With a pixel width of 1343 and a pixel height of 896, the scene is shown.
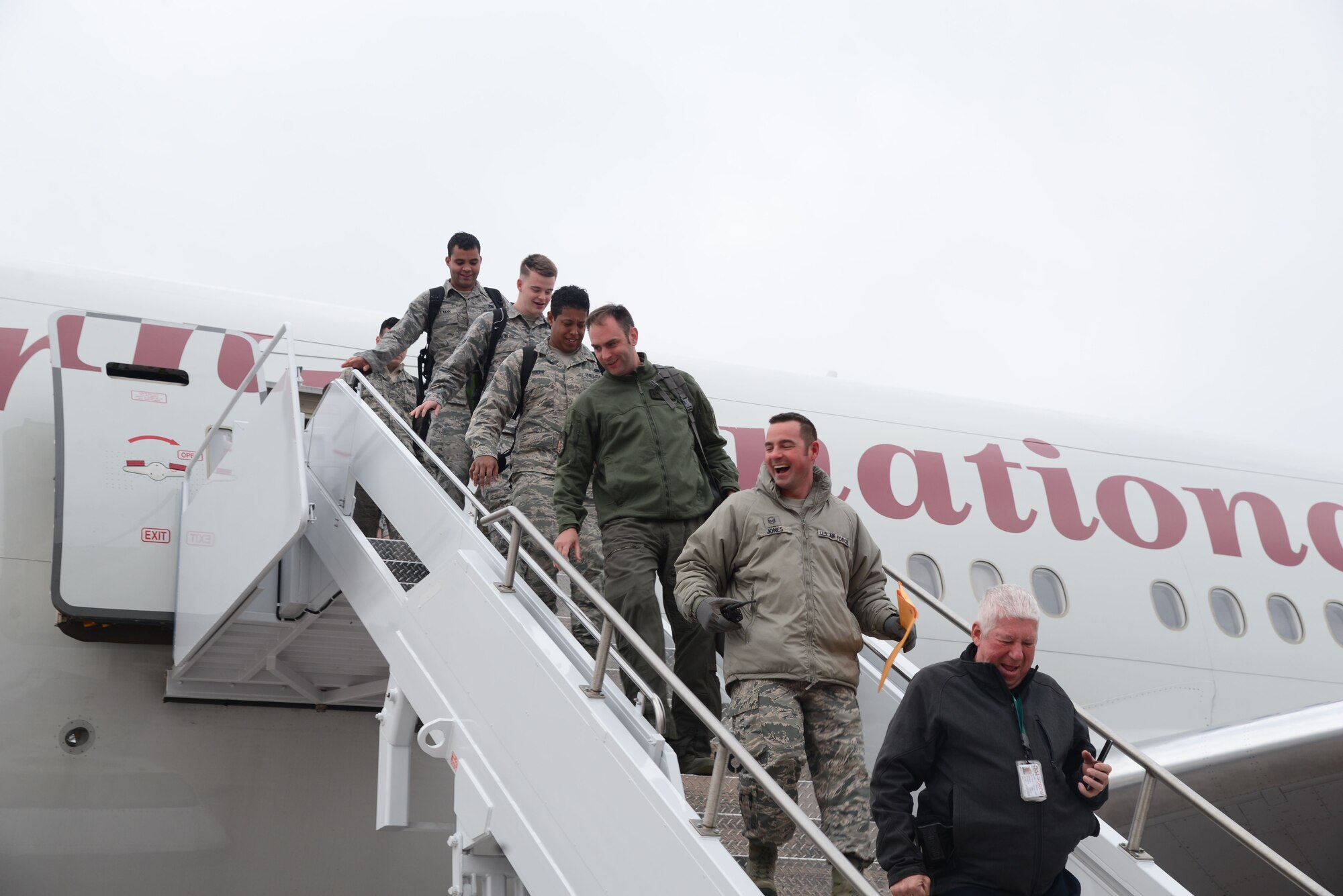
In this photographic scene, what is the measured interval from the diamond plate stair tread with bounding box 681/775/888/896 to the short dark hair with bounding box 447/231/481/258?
2967mm

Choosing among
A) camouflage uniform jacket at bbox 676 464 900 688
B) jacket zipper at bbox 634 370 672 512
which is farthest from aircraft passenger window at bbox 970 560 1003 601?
camouflage uniform jacket at bbox 676 464 900 688

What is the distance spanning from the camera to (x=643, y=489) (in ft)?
13.5

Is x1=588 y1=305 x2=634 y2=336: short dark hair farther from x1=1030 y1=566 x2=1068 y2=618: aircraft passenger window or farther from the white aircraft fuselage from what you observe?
x1=1030 y1=566 x2=1068 y2=618: aircraft passenger window

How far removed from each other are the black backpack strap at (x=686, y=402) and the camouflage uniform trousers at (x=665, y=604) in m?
0.27

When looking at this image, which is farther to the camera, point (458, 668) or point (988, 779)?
point (458, 668)

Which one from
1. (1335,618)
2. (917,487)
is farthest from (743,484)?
(1335,618)

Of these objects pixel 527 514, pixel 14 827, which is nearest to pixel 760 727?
pixel 527 514

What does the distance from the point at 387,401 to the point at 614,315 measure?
198 centimetres

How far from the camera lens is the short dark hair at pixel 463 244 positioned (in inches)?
227

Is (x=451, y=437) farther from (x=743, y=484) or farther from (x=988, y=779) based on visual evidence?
Result: (x=988, y=779)

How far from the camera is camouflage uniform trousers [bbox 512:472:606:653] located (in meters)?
4.60

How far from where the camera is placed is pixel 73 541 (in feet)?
19.2

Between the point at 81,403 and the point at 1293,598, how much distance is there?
27.6 feet

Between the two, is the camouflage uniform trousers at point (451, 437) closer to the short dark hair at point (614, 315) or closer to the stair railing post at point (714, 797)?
the short dark hair at point (614, 315)
